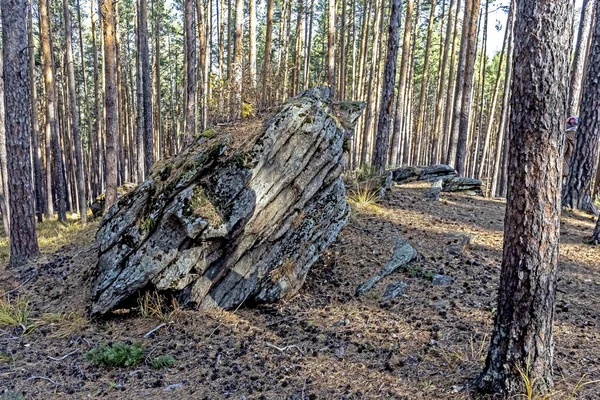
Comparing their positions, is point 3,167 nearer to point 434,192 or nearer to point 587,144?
point 434,192

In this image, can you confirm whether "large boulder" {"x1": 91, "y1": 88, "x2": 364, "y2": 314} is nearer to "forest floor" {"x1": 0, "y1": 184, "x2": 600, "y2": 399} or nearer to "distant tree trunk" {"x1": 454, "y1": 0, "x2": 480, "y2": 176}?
"forest floor" {"x1": 0, "y1": 184, "x2": 600, "y2": 399}

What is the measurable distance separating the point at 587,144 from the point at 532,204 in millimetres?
6214

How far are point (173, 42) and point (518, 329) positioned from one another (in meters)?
35.6

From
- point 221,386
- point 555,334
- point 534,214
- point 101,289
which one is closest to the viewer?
point 534,214

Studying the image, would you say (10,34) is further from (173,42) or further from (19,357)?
(173,42)

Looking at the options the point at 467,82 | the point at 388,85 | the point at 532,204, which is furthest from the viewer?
the point at 467,82

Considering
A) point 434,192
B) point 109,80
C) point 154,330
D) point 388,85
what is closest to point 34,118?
point 109,80

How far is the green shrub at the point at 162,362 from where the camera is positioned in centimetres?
388

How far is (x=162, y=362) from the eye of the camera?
3912 millimetres

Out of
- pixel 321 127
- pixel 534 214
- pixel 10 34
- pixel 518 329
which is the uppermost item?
pixel 10 34

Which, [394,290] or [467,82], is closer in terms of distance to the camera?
[394,290]

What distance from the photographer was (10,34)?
279 inches

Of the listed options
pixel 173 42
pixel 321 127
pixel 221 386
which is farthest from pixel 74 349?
pixel 173 42

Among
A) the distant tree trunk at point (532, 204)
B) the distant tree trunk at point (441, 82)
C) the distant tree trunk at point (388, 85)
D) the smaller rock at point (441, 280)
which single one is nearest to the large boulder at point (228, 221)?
the smaller rock at point (441, 280)
